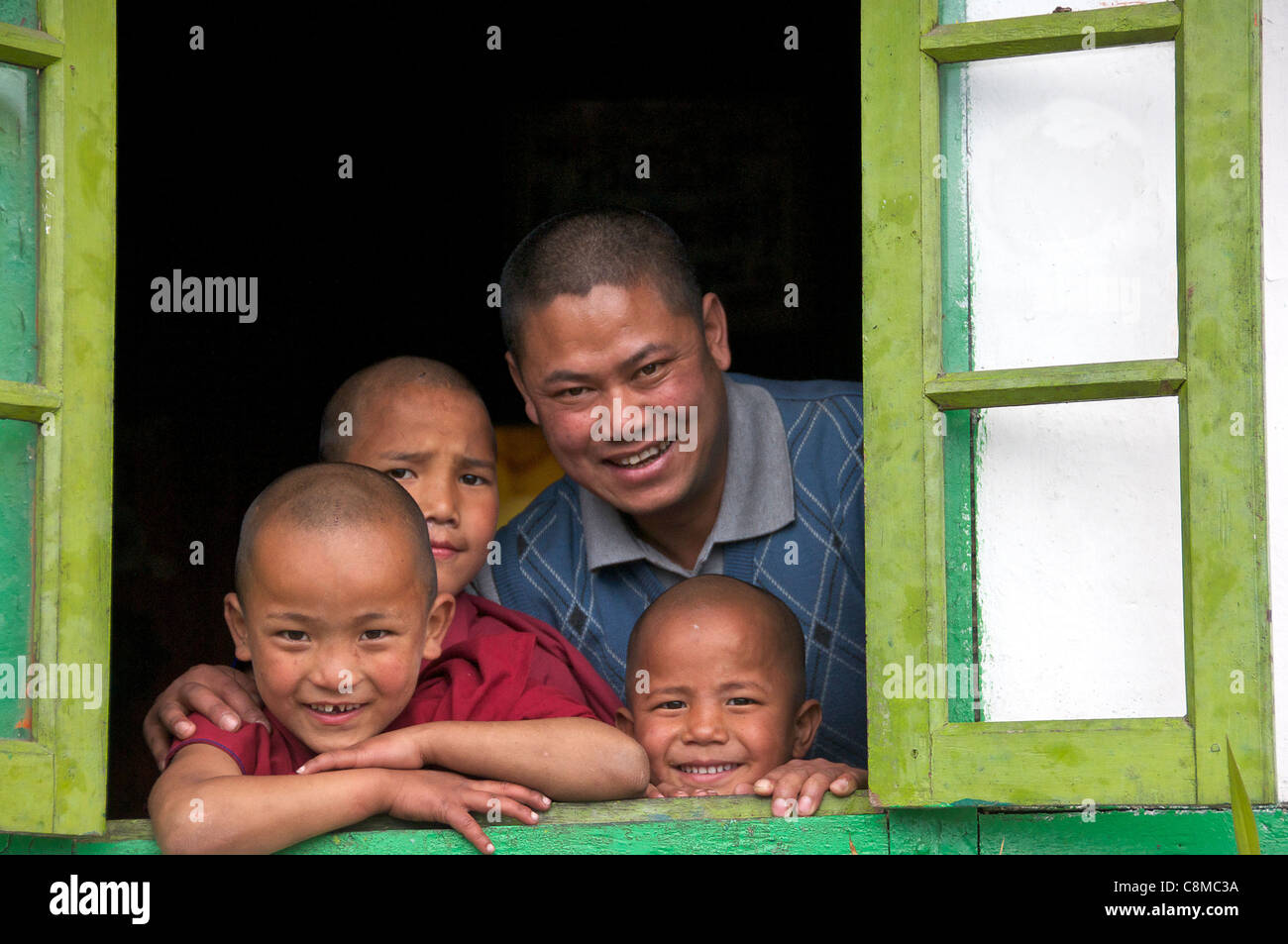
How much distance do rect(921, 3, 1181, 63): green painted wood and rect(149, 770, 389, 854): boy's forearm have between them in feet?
4.21

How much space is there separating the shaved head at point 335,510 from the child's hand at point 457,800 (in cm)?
41

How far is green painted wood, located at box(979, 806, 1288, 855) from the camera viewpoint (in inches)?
81.0

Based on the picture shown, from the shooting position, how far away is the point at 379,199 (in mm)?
4633

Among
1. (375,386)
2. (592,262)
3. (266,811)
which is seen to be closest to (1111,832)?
(266,811)

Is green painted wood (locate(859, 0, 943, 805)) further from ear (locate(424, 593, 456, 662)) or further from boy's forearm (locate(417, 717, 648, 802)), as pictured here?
ear (locate(424, 593, 456, 662))

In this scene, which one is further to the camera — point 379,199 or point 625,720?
point 379,199

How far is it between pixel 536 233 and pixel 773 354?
1945 mm

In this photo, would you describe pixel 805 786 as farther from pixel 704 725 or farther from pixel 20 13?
pixel 20 13

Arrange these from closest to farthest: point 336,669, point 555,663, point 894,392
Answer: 1. point 894,392
2. point 336,669
3. point 555,663

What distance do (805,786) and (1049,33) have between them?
108cm

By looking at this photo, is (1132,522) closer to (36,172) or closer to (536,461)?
(36,172)

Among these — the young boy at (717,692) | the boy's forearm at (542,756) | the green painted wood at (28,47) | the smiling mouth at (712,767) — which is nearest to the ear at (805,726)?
the young boy at (717,692)

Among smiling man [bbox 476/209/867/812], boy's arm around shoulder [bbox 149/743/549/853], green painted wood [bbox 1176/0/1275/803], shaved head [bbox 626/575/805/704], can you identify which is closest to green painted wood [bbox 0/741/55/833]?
boy's arm around shoulder [bbox 149/743/549/853]

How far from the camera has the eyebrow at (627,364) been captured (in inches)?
121
